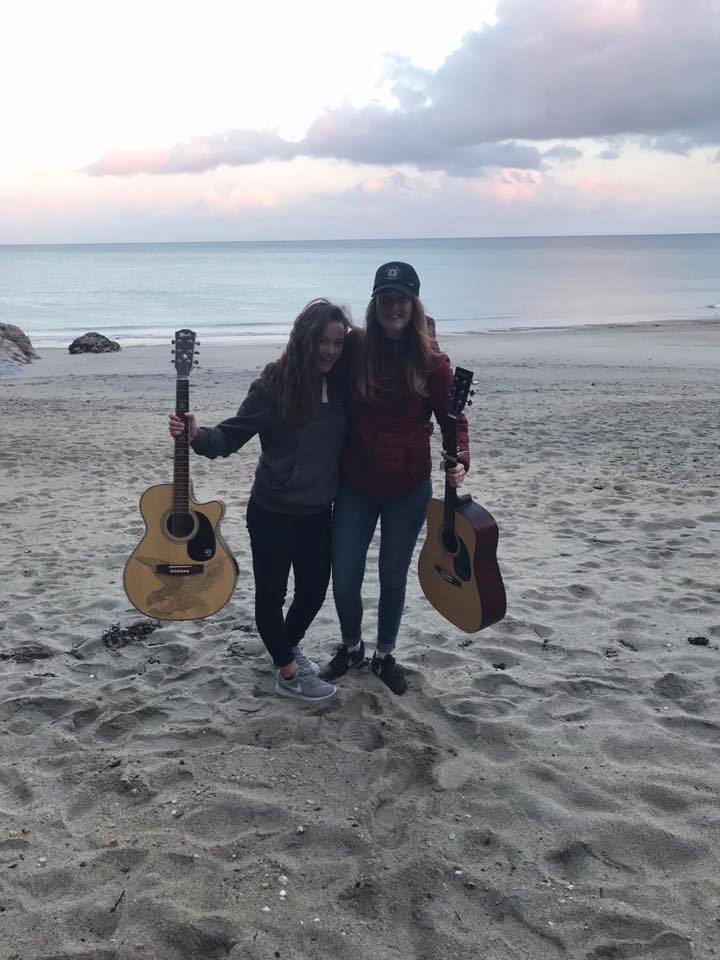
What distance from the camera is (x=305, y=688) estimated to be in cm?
409

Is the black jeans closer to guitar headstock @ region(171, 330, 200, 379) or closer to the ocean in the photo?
guitar headstock @ region(171, 330, 200, 379)

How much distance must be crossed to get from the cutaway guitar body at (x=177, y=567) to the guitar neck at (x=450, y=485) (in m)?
1.12

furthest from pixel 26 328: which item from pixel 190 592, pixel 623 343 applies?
pixel 190 592

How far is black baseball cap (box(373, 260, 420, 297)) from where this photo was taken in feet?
11.7

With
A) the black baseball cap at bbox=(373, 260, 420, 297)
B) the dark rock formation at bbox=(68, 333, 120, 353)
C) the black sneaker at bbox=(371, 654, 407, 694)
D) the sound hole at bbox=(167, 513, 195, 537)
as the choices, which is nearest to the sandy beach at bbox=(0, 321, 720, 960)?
the black sneaker at bbox=(371, 654, 407, 694)

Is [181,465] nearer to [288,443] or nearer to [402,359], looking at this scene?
[288,443]

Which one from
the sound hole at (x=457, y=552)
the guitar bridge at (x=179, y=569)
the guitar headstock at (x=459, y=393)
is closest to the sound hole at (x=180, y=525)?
the guitar bridge at (x=179, y=569)

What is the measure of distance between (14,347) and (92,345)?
2.66 meters

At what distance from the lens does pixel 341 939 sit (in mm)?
2678

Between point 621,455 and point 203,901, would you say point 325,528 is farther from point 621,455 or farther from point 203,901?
point 621,455

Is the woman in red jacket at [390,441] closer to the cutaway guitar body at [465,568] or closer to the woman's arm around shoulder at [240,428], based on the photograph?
the cutaway guitar body at [465,568]

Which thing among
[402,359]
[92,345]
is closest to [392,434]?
[402,359]

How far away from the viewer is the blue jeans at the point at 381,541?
3918 millimetres

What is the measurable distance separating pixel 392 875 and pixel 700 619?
2.87 meters
